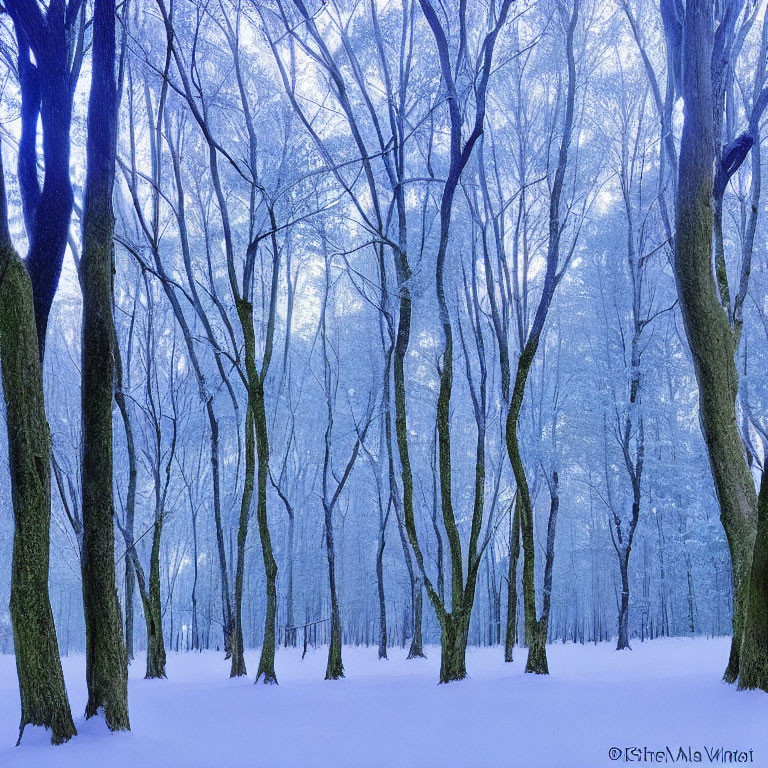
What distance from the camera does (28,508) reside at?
3682 mm

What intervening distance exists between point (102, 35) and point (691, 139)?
3809mm

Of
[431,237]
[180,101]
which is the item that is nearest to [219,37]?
[180,101]

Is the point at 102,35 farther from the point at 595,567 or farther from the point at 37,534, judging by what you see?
the point at 595,567

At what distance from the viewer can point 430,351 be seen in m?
13.3

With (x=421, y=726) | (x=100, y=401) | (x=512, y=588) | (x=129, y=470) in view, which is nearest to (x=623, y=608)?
(x=512, y=588)

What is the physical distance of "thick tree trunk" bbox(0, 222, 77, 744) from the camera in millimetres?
3633

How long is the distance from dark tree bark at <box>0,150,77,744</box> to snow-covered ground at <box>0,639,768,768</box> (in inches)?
7.1

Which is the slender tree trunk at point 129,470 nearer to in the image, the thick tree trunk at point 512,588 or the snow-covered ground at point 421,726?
the snow-covered ground at point 421,726

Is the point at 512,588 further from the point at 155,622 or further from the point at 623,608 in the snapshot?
the point at 155,622

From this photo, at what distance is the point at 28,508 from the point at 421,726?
2.63 metres

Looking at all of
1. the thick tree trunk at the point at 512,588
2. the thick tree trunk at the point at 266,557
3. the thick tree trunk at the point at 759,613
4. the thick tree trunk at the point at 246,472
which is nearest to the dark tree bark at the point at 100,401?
the thick tree trunk at the point at 246,472

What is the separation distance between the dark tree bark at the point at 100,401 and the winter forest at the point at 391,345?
0.06ft

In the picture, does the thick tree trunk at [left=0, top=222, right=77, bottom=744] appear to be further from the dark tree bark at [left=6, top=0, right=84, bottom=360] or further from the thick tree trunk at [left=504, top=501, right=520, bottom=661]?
the thick tree trunk at [left=504, top=501, right=520, bottom=661]

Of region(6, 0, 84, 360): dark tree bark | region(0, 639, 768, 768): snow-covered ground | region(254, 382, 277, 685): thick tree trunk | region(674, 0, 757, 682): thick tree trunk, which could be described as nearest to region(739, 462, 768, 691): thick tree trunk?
region(0, 639, 768, 768): snow-covered ground
